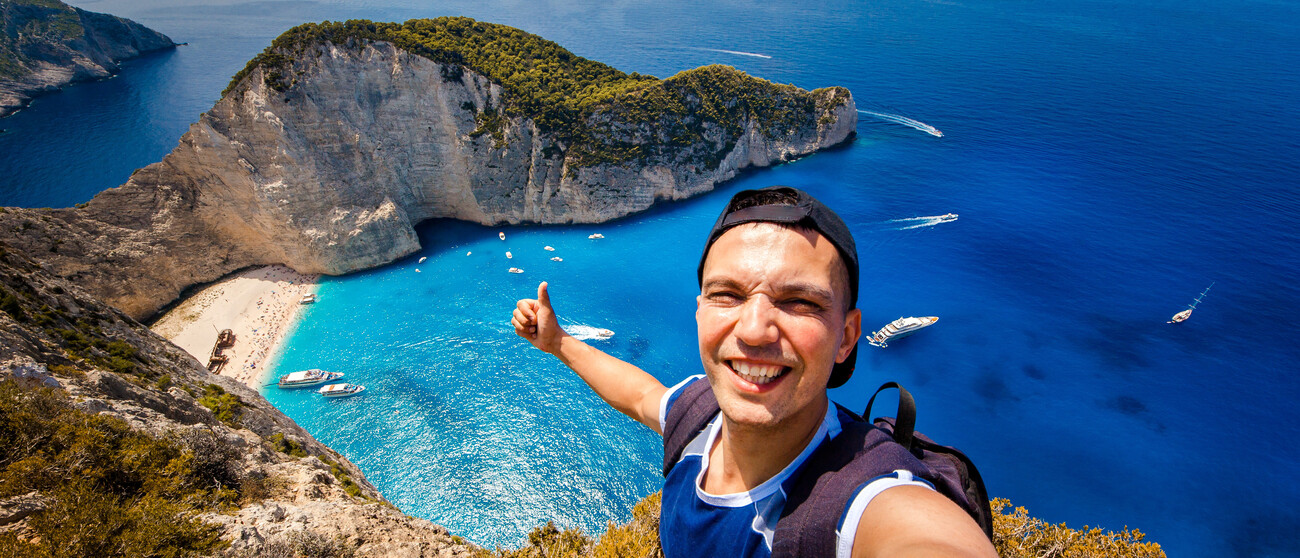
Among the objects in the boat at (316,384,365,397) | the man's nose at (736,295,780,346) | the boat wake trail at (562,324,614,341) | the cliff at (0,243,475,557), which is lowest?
the boat at (316,384,365,397)

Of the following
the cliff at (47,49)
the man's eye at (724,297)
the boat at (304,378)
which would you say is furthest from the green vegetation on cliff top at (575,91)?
the cliff at (47,49)

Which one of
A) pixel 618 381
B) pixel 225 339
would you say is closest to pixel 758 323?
pixel 618 381

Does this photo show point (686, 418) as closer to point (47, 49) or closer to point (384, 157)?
point (384, 157)

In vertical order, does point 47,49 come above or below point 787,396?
above

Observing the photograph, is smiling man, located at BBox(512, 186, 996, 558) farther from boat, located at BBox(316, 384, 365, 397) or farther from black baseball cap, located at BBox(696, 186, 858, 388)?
boat, located at BBox(316, 384, 365, 397)

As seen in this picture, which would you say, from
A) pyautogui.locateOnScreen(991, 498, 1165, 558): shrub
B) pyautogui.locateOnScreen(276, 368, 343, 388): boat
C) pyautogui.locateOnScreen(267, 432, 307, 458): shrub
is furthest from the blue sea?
pyautogui.locateOnScreen(991, 498, 1165, 558): shrub

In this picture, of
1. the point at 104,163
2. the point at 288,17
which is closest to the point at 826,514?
the point at 104,163

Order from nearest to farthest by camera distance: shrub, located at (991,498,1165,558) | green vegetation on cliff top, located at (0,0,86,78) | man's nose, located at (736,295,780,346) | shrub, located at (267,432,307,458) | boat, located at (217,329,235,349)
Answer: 1. man's nose, located at (736,295,780,346)
2. shrub, located at (991,498,1165,558)
3. shrub, located at (267,432,307,458)
4. boat, located at (217,329,235,349)
5. green vegetation on cliff top, located at (0,0,86,78)
